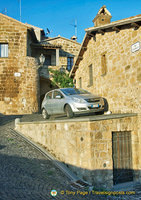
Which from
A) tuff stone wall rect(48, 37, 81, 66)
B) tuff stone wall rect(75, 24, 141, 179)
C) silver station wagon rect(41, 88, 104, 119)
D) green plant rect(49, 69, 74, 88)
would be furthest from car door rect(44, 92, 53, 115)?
tuff stone wall rect(48, 37, 81, 66)

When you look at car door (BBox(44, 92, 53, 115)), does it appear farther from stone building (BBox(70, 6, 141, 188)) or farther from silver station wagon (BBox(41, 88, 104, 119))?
stone building (BBox(70, 6, 141, 188))

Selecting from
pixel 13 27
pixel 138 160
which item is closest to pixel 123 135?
pixel 138 160

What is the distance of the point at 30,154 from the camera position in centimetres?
879

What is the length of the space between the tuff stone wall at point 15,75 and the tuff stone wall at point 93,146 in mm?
9440

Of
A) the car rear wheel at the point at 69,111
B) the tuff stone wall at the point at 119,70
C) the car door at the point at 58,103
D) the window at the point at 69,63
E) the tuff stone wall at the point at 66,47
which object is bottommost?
the car rear wheel at the point at 69,111

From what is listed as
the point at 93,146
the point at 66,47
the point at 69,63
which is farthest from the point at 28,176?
the point at 66,47

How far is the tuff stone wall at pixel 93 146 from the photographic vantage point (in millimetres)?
7199

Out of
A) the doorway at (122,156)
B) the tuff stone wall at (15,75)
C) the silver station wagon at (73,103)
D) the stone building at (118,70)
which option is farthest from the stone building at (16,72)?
Result: the doorway at (122,156)

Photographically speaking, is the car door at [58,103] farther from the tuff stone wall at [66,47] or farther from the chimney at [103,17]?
the tuff stone wall at [66,47]

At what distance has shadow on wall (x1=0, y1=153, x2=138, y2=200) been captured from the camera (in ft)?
18.0

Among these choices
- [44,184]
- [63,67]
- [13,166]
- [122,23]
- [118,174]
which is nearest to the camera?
[44,184]

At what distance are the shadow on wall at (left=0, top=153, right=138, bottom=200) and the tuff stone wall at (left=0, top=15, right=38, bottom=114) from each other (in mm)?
9367

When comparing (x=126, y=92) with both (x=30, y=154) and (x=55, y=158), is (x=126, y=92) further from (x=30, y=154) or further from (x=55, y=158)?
(x=30, y=154)

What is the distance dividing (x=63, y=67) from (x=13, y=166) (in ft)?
51.9
